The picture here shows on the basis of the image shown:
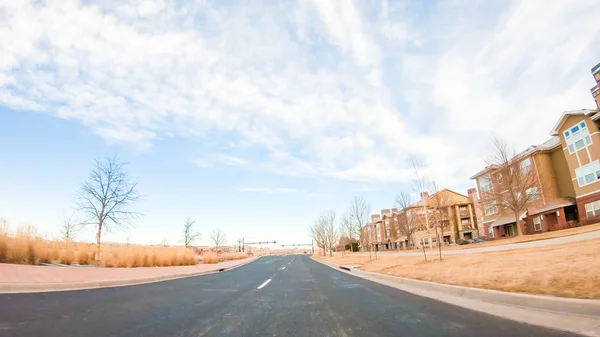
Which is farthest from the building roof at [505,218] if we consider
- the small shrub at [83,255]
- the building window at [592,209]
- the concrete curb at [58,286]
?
the small shrub at [83,255]

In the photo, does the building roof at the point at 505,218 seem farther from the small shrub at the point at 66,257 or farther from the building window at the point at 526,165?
the small shrub at the point at 66,257

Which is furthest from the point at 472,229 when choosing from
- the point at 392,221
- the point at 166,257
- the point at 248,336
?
the point at 248,336

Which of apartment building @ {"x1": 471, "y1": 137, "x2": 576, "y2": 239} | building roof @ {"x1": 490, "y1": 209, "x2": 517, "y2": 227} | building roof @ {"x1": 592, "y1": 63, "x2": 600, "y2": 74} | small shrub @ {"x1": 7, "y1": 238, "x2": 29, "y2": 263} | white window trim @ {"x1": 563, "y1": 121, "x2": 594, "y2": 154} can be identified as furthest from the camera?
building roof @ {"x1": 490, "y1": 209, "x2": 517, "y2": 227}

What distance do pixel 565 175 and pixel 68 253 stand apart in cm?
4780

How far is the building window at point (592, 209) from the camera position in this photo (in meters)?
30.4

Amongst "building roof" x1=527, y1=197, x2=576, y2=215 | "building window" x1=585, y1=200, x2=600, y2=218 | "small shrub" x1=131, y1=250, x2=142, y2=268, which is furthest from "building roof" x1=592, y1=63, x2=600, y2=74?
"small shrub" x1=131, y1=250, x2=142, y2=268

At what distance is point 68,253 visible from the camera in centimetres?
1603

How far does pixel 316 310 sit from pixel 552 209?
3941 cm

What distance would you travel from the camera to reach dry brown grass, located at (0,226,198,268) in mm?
12664

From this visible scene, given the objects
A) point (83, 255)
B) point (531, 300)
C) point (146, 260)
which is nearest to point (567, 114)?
point (531, 300)

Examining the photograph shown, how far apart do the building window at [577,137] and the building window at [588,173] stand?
2.05 m

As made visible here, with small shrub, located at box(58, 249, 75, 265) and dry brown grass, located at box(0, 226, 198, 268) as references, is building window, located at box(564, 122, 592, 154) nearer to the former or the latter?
dry brown grass, located at box(0, 226, 198, 268)

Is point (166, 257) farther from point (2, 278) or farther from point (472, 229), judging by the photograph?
point (472, 229)

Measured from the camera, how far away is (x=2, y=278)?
9352mm
